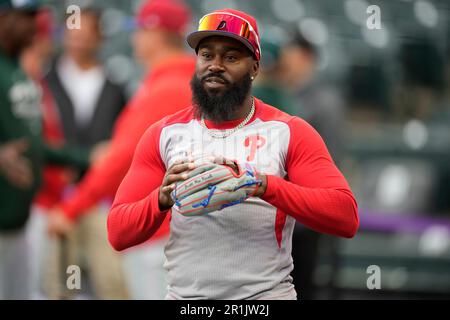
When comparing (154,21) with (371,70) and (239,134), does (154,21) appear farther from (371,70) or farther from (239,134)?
(371,70)

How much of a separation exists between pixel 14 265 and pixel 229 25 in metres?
3.50

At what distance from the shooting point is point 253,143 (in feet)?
11.2

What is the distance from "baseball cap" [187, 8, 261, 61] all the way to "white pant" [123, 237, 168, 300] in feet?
7.87

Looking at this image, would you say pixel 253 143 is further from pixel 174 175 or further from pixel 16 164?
pixel 16 164

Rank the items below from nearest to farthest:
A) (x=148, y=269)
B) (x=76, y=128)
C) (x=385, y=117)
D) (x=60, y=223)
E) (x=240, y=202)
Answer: (x=240, y=202) → (x=148, y=269) → (x=60, y=223) → (x=76, y=128) → (x=385, y=117)

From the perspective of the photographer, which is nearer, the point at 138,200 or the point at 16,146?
the point at 138,200

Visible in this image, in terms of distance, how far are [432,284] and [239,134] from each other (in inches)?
236

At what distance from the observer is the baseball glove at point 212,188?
10.4 feet

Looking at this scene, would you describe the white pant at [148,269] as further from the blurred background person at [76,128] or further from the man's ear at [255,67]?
the man's ear at [255,67]

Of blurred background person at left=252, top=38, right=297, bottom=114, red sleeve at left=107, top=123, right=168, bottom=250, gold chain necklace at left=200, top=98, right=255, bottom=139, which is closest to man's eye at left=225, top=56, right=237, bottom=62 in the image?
gold chain necklace at left=200, top=98, right=255, bottom=139

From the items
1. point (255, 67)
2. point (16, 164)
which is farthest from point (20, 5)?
point (255, 67)

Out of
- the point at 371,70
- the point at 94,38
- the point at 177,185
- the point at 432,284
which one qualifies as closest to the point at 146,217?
the point at 177,185

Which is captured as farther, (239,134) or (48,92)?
(48,92)

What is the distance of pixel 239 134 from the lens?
3412 mm
